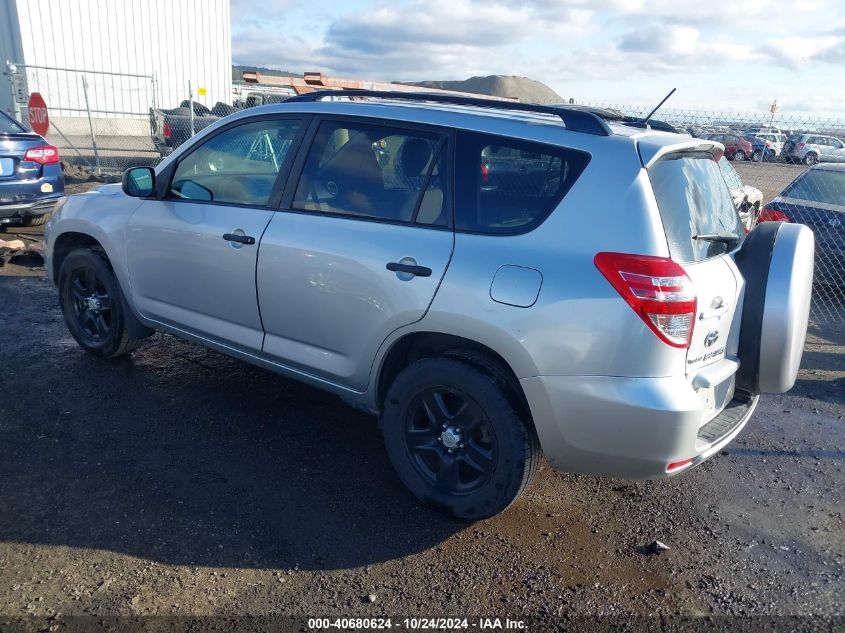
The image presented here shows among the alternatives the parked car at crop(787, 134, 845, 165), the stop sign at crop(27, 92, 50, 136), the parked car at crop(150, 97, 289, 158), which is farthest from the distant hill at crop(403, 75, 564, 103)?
the stop sign at crop(27, 92, 50, 136)

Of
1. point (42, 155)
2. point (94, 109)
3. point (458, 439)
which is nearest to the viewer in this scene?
point (458, 439)

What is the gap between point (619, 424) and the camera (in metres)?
2.86

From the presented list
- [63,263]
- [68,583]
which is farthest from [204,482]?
[63,263]

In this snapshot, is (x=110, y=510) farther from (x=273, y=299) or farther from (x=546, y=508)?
(x=546, y=508)

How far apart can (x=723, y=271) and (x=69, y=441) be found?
3491mm

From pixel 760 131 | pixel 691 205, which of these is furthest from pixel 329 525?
pixel 760 131

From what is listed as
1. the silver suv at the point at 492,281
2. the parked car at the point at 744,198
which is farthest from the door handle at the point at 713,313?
the parked car at the point at 744,198

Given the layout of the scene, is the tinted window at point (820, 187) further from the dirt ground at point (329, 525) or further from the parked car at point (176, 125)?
the parked car at point (176, 125)

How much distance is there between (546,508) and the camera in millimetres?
3605

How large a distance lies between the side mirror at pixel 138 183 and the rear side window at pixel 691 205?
2.99 metres

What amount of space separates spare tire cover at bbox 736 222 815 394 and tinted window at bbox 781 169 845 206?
219 inches

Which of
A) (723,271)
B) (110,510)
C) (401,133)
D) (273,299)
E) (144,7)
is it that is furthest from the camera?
(144,7)

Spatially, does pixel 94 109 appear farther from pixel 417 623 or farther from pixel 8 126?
pixel 417 623

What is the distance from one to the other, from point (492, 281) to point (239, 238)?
1576 mm
